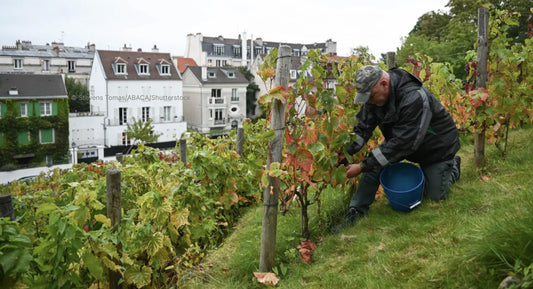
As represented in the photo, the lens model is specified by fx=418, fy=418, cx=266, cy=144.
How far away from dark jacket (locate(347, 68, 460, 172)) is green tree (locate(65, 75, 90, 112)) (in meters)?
44.5

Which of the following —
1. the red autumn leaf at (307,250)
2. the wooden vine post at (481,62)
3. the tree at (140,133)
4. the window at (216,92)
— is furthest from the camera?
the window at (216,92)

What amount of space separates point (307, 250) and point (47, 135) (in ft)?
113

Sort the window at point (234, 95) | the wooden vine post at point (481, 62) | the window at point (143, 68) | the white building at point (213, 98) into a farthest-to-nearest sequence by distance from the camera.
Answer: the window at point (234, 95), the white building at point (213, 98), the window at point (143, 68), the wooden vine post at point (481, 62)

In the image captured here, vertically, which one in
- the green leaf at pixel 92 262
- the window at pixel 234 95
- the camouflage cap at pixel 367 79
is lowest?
the green leaf at pixel 92 262

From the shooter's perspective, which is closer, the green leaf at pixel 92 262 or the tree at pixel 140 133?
the green leaf at pixel 92 262

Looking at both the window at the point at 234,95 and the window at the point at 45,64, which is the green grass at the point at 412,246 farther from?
the window at the point at 45,64

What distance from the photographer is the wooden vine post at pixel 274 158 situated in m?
3.25

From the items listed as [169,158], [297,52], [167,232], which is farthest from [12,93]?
[297,52]

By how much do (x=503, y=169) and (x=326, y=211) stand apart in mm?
2278

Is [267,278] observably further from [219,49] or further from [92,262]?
[219,49]

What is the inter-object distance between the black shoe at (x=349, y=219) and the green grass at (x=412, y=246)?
0.09 metres

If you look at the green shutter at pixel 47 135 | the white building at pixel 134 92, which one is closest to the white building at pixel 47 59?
the white building at pixel 134 92

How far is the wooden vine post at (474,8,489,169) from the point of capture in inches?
190

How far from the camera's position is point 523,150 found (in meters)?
5.44
